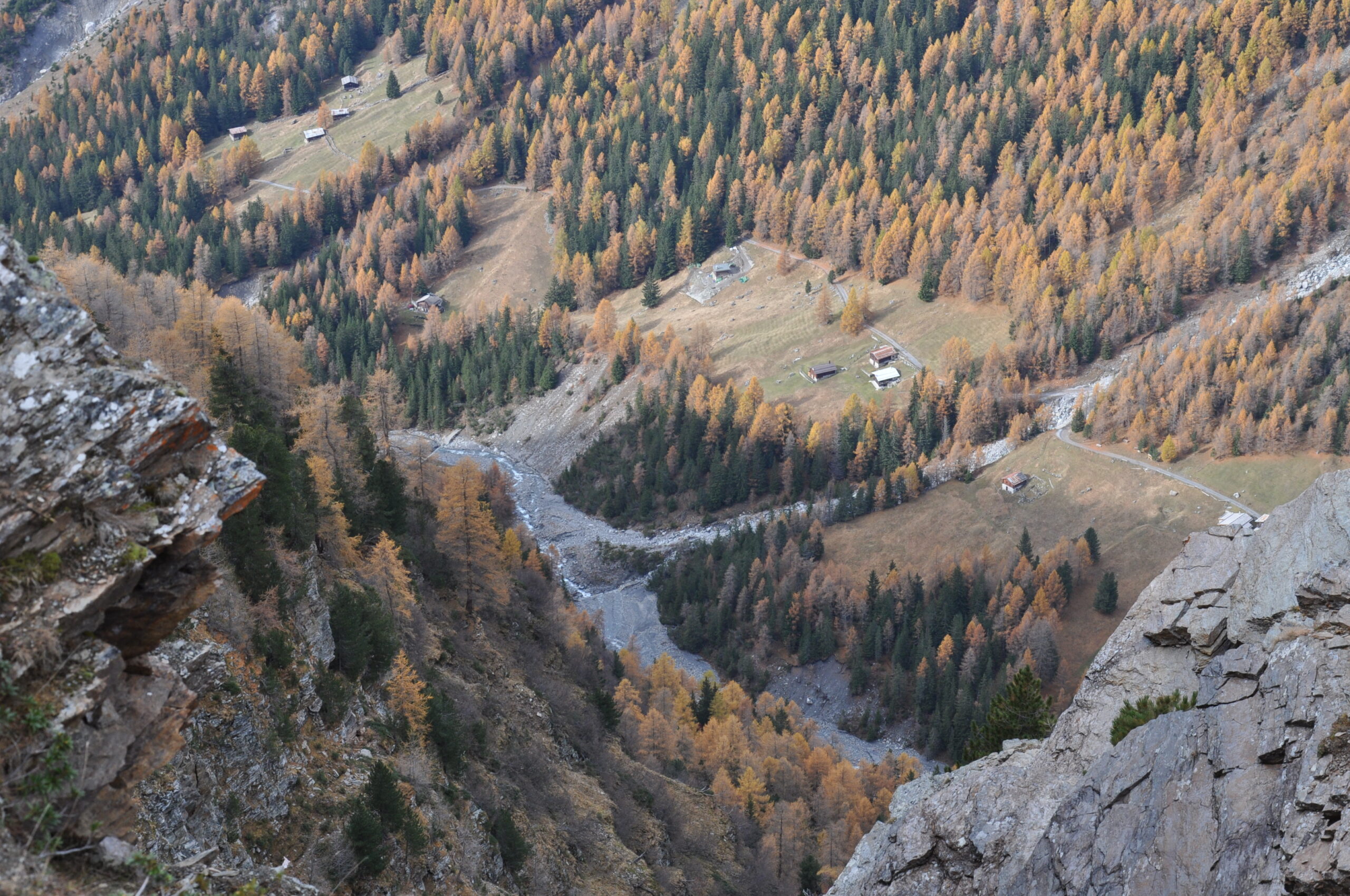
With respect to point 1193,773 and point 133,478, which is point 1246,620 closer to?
point 1193,773

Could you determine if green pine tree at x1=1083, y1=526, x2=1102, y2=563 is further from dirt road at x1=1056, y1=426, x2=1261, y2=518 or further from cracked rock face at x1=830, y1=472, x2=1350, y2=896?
cracked rock face at x1=830, y1=472, x2=1350, y2=896

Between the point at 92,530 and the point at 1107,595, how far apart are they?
15784cm

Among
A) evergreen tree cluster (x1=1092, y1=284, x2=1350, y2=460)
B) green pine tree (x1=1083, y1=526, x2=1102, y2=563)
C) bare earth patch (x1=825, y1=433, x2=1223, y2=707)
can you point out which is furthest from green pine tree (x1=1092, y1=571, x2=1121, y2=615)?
evergreen tree cluster (x1=1092, y1=284, x2=1350, y2=460)

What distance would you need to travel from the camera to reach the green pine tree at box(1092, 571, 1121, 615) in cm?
16062

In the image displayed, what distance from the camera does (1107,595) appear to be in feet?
527

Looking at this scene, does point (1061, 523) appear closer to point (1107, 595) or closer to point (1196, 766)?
point (1107, 595)

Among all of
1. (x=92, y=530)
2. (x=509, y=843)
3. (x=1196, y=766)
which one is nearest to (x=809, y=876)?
(x=509, y=843)

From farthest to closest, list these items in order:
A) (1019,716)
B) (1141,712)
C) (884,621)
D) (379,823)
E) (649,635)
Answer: (649,635)
(884,621)
(1019,716)
(379,823)
(1141,712)

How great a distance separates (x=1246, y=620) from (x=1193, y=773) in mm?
7545

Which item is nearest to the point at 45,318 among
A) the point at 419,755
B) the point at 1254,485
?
the point at 419,755

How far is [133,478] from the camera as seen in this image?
22.8m

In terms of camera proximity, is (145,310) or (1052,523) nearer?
(145,310)

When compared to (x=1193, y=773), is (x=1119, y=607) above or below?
below

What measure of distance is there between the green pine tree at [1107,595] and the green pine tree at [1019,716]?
108 metres
